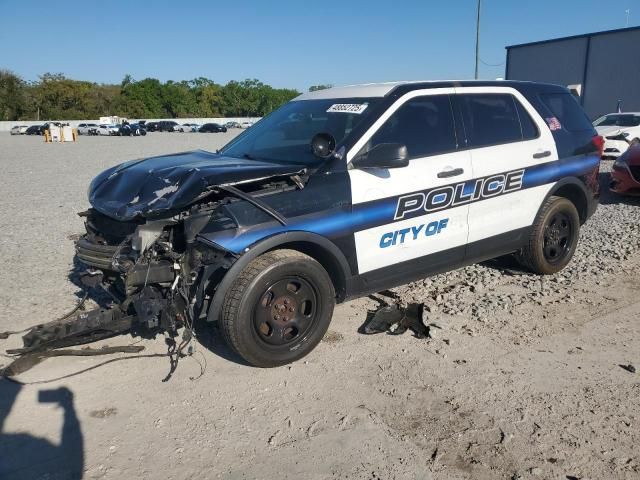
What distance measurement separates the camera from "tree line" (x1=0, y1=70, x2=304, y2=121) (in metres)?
79.5

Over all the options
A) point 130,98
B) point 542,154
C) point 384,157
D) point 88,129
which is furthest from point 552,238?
point 130,98

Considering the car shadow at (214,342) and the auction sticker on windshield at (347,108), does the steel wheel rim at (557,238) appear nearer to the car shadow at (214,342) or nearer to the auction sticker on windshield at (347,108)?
the auction sticker on windshield at (347,108)

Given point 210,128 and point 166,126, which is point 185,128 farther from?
point 210,128

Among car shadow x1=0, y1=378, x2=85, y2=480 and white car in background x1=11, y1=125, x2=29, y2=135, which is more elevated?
white car in background x1=11, y1=125, x2=29, y2=135

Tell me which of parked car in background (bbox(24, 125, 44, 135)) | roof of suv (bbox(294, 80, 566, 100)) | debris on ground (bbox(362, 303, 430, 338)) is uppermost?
parked car in background (bbox(24, 125, 44, 135))

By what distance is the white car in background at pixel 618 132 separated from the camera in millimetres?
13930

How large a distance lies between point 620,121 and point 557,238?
12333 mm

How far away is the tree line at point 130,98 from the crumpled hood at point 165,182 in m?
72.2

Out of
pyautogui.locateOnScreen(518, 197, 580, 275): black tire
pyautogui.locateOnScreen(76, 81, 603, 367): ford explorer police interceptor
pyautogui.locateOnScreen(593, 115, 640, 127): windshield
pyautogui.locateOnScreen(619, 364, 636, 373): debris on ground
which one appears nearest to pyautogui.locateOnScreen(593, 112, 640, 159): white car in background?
pyautogui.locateOnScreen(593, 115, 640, 127): windshield

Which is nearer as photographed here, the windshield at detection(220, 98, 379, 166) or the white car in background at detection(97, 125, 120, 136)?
the windshield at detection(220, 98, 379, 166)

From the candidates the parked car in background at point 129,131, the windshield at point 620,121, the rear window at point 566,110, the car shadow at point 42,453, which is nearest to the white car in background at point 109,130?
the parked car in background at point 129,131

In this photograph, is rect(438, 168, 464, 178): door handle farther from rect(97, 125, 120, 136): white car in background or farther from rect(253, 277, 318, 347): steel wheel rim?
rect(97, 125, 120, 136): white car in background

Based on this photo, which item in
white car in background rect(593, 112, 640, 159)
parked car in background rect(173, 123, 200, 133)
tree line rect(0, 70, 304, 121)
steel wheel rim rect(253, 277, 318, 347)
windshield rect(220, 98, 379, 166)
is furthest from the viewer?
tree line rect(0, 70, 304, 121)

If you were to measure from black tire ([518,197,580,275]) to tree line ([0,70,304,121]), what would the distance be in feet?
234
